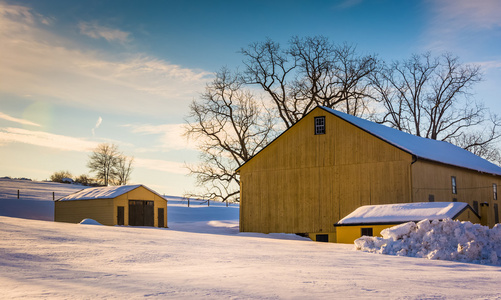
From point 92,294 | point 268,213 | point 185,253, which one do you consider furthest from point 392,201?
point 92,294

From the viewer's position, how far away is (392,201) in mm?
28219

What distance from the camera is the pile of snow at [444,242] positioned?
671 inches

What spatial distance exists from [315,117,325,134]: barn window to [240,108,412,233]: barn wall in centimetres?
25

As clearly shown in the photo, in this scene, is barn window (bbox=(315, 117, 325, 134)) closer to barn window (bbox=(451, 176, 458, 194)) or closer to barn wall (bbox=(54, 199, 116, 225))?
Answer: barn window (bbox=(451, 176, 458, 194))

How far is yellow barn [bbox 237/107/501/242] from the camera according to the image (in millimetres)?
28578

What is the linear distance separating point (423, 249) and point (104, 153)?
252 ft

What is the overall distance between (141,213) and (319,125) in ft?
54.2

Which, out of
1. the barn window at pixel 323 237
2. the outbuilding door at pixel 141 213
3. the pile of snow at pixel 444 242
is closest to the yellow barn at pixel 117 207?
the outbuilding door at pixel 141 213

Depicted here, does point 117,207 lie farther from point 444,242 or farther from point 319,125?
point 444,242

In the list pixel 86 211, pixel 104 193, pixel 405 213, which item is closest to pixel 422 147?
pixel 405 213

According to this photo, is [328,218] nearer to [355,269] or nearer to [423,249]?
[423,249]

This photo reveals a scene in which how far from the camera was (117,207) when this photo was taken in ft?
128

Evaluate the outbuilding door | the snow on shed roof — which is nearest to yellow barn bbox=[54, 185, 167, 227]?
the outbuilding door

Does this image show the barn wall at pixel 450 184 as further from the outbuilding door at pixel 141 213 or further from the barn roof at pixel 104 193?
the barn roof at pixel 104 193
